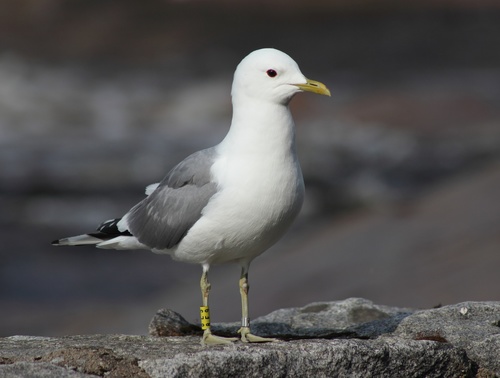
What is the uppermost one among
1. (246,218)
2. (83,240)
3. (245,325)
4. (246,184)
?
(83,240)

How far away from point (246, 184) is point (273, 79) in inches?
24.3

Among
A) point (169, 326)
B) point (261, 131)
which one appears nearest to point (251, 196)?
point (261, 131)

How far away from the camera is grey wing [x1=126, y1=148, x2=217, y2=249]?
5.80 metres

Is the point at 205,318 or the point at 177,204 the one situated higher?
the point at 177,204

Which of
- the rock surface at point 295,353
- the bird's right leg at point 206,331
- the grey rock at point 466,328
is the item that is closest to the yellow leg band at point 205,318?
the bird's right leg at point 206,331

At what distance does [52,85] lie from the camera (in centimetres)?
3222

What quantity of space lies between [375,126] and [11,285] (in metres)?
13.4

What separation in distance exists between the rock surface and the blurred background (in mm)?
3452

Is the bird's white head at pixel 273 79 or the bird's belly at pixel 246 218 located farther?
the bird's white head at pixel 273 79

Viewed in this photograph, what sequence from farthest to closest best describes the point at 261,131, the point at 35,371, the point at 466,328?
the point at 466,328
the point at 261,131
the point at 35,371

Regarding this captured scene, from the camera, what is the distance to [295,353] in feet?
16.7

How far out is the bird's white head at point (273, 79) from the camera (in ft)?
18.6

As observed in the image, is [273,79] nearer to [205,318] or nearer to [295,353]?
[205,318]

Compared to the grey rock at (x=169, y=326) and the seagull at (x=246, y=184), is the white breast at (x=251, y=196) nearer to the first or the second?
the seagull at (x=246, y=184)
